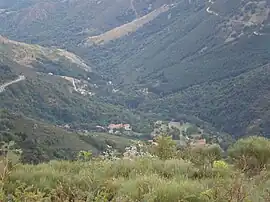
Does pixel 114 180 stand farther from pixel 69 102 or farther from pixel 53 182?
pixel 69 102

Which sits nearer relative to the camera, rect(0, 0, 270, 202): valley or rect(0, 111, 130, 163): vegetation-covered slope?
rect(0, 0, 270, 202): valley

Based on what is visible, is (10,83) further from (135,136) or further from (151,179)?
A: (151,179)

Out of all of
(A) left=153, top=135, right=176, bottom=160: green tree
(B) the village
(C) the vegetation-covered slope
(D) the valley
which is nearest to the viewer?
(D) the valley

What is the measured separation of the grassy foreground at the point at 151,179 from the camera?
7578 millimetres

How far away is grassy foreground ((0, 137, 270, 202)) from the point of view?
7.58 metres

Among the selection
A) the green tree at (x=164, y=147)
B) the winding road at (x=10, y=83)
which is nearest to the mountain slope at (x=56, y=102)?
the winding road at (x=10, y=83)

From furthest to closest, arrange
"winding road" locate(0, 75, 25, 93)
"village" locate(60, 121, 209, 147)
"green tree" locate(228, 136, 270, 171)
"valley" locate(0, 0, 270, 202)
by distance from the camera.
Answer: "village" locate(60, 121, 209, 147), "winding road" locate(0, 75, 25, 93), "green tree" locate(228, 136, 270, 171), "valley" locate(0, 0, 270, 202)

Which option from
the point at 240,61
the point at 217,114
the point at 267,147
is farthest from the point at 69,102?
the point at 267,147

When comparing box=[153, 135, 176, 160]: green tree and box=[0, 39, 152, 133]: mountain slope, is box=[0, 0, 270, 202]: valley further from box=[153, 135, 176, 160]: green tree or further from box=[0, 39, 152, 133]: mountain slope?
box=[0, 39, 152, 133]: mountain slope

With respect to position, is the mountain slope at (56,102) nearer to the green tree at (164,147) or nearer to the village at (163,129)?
the village at (163,129)

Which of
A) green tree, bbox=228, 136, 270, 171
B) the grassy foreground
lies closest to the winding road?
green tree, bbox=228, 136, 270, 171

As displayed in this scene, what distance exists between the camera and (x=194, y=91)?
184375mm

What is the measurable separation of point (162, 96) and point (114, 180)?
601ft

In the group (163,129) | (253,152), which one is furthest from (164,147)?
(163,129)
